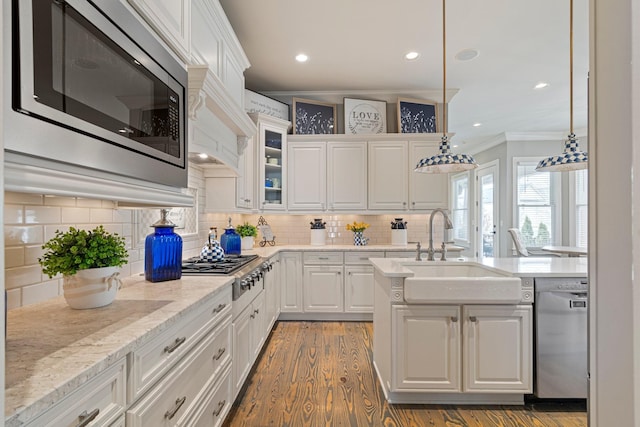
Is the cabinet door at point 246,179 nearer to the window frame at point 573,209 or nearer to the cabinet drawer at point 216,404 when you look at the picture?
the cabinet drawer at point 216,404

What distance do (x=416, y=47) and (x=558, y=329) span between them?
9.12ft

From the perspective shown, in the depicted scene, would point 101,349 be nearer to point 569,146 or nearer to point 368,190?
point 569,146

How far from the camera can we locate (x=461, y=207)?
849cm

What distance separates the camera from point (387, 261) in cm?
258

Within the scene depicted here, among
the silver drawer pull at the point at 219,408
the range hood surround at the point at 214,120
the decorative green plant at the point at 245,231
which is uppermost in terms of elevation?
the range hood surround at the point at 214,120

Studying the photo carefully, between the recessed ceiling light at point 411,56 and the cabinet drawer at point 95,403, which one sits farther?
the recessed ceiling light at point 411,56

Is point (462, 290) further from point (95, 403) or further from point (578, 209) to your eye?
point (578, 209)

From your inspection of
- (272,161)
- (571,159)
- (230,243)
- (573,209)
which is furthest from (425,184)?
(573,209)

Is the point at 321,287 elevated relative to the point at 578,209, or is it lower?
lower

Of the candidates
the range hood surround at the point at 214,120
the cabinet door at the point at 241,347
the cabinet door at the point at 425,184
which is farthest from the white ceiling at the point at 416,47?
the cabinet door at the point at 241,347

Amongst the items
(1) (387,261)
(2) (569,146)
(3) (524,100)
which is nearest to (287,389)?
(1) (387,261)

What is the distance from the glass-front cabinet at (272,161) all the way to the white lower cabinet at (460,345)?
2.44 metres

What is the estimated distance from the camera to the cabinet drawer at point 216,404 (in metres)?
1.43

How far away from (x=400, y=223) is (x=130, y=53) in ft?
12.1
